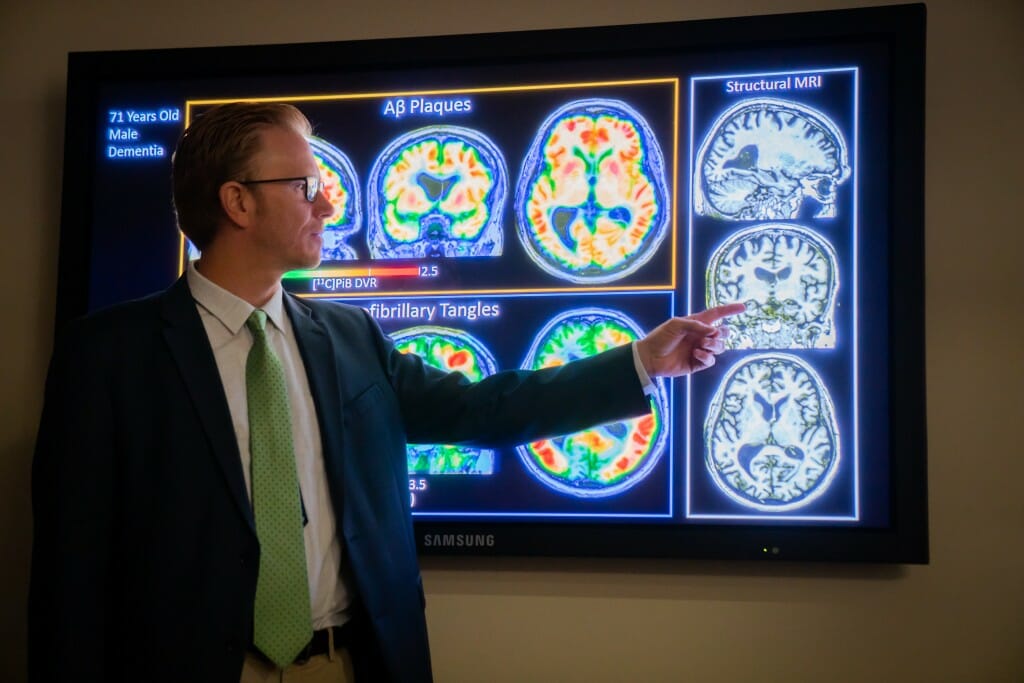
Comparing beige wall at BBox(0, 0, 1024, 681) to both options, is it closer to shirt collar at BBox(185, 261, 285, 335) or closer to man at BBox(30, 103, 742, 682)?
man at BBox(30, 103, 742, 682)

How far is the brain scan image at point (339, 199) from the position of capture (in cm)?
255

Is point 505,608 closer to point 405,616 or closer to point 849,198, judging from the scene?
point 405,616

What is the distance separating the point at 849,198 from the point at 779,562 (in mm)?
910

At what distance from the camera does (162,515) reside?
158 centimetres

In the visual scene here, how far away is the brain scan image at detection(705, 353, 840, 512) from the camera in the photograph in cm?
231

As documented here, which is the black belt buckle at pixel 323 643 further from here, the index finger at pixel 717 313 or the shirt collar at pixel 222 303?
the index finger at pixel 717 313
